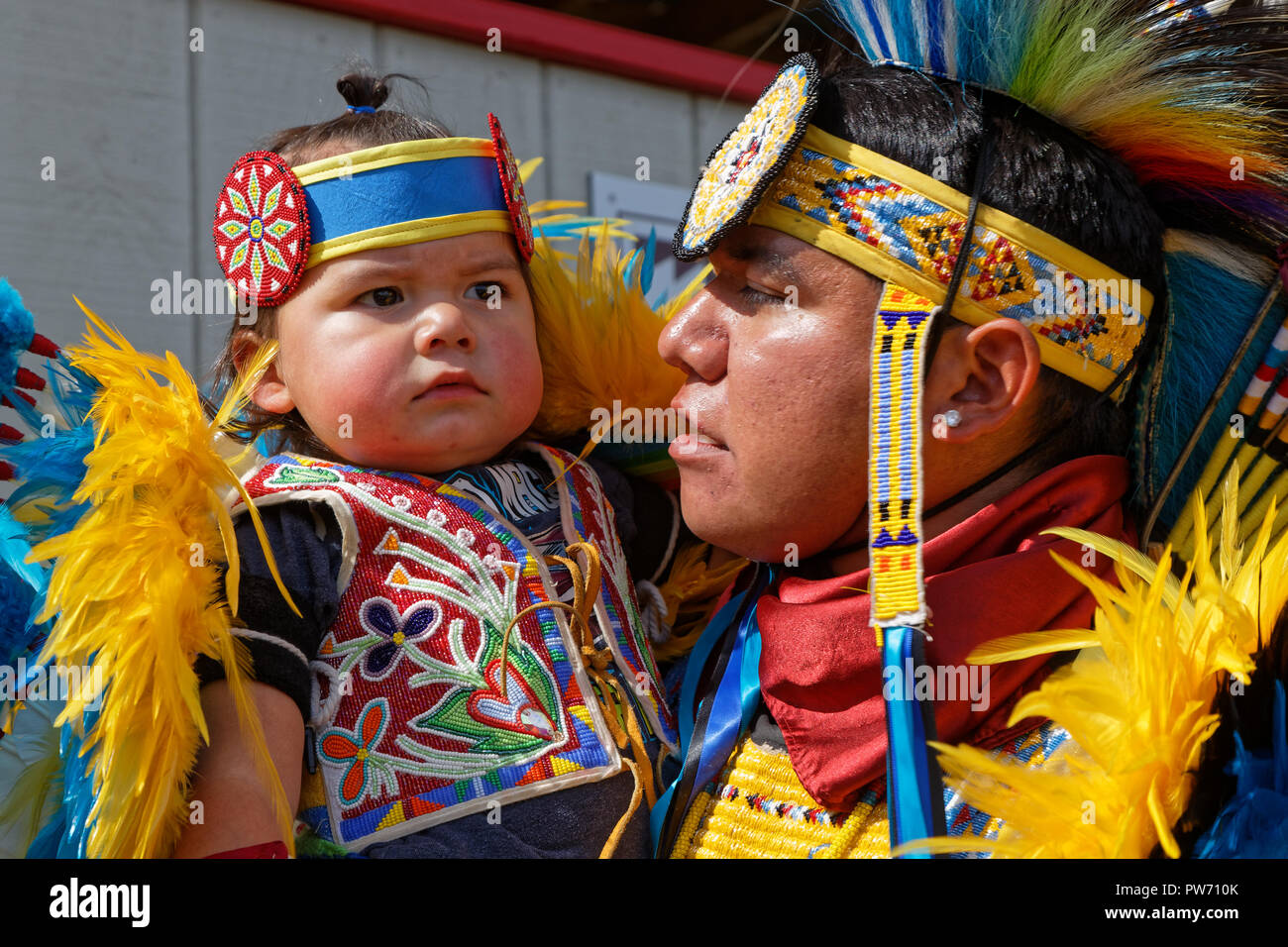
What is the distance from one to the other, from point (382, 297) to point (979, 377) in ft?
3.00

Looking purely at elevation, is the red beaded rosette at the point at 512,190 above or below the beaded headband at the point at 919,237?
above

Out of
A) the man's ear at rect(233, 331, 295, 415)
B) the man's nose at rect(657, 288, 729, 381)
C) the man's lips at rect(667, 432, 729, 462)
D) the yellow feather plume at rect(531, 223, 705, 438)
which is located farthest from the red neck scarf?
the man's ear at rect(233, 331, 295, 415)

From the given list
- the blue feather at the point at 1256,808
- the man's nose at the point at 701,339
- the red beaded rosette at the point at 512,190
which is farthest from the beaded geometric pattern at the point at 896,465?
the red beaded rosette at the point at 512,190

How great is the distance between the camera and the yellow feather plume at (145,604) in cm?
148

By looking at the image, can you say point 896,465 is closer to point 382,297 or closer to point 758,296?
point 758,296

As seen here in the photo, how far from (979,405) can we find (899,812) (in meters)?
0.55

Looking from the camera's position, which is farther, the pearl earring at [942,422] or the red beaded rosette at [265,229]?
the red beaded rosette at [265,229]

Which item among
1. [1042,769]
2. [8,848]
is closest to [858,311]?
[1042,769]

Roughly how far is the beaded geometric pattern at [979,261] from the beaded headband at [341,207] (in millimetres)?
599

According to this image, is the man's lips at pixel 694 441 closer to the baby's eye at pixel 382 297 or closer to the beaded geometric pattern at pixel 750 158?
the beaded geometric pattern at pixel 750 158

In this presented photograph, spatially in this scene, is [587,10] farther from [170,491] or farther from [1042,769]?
[1042,769]

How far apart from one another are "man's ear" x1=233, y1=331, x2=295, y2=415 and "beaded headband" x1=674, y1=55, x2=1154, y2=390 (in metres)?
0.78

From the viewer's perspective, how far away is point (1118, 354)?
5.36 feet

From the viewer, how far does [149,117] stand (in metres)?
2.79
